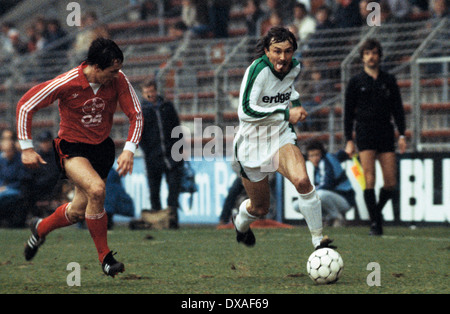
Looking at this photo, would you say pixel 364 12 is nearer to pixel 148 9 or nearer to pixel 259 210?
pixel 259 210

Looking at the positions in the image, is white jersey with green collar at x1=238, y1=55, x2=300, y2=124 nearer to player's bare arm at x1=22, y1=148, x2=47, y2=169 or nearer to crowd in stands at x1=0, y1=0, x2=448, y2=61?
player's bare arm at x1=22, y1=148, x2=47, y2=169

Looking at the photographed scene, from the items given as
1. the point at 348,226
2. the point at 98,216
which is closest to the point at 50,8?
the point at 348,226

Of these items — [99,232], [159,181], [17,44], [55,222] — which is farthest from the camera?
[17,44]

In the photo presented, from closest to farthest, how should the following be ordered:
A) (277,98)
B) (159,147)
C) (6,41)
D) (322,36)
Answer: (277,98), (159,147), (322,36), (6,41)

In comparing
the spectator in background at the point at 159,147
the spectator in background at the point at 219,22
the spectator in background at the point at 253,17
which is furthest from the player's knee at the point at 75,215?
the spectator in background at the point at 219,22

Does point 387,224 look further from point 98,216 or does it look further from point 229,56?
point 98,216

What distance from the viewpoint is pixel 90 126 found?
22.5 feet

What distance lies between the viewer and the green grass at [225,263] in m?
5.99

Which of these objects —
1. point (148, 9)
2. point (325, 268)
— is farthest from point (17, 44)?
point (325, 268)

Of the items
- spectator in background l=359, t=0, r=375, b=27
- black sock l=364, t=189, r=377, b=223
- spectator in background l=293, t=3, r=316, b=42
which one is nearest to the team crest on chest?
black sock l=364, t=189, r=377, b=223

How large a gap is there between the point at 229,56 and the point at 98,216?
7705 millimetres

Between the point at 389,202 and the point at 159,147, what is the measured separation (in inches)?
143

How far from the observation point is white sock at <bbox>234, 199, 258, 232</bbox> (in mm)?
7711

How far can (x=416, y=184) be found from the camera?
11719 millimetres
